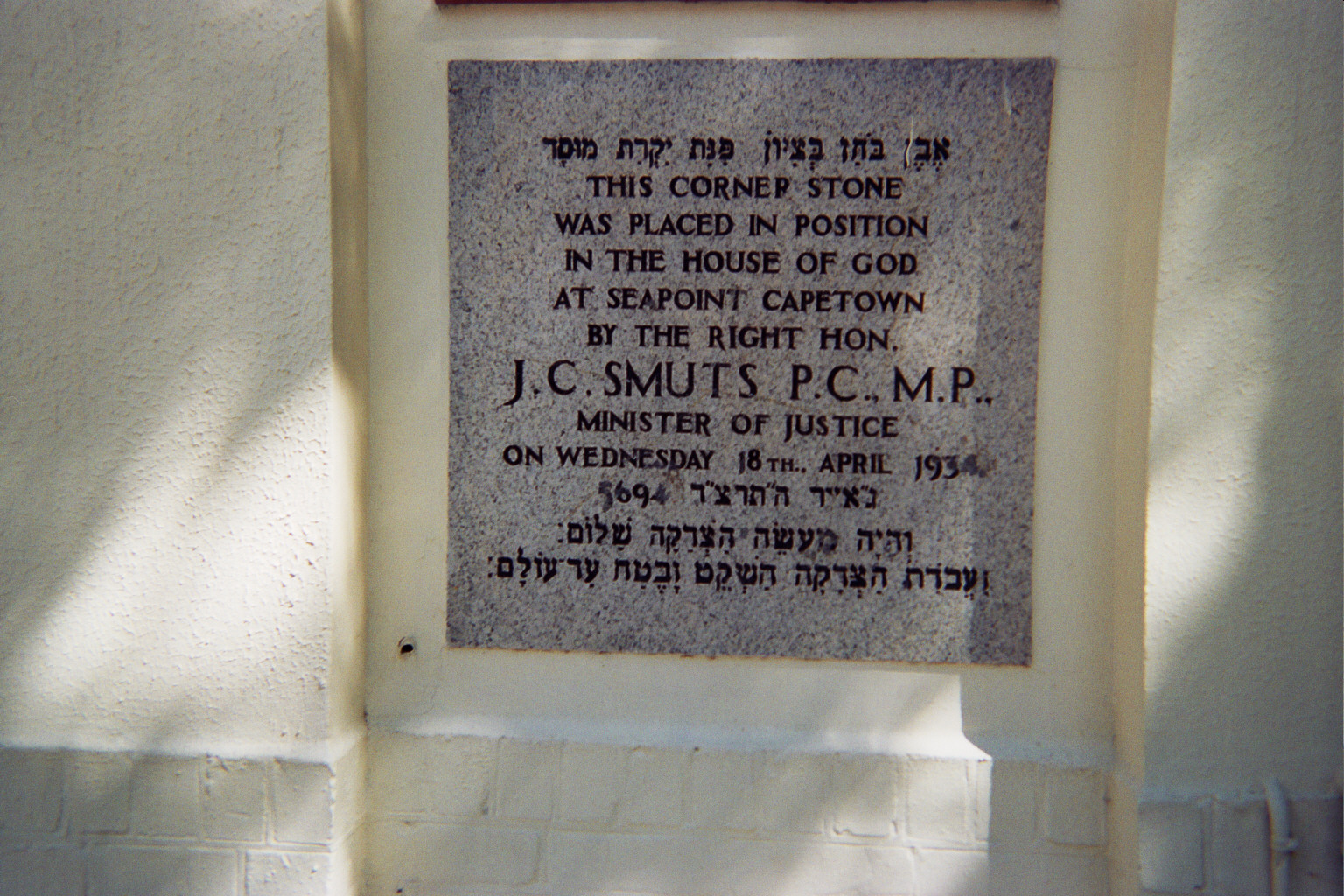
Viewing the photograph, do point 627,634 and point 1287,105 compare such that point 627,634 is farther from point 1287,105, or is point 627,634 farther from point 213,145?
point 1287,105

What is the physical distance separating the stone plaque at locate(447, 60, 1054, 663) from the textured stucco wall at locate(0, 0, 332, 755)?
376mm

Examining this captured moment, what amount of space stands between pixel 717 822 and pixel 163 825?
134 centimetres

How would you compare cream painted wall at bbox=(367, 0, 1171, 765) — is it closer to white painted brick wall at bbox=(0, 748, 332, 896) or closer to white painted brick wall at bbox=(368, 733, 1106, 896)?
white painted brick wall at bbox=(368, 733, 1106, 896)

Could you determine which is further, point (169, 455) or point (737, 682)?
point (737, 682)

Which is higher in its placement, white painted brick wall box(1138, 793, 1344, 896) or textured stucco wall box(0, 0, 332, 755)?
textured stucco wall box(0, 0, 332, 755)

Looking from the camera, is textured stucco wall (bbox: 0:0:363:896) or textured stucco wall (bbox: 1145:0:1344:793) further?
textured stucco wall (bbox: 0:0:363:896)

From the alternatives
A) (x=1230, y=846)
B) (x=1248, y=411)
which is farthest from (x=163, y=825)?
(x=1248, y=411)

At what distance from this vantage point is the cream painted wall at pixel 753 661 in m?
1.86

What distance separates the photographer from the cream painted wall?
1.86 m

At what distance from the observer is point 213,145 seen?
1779 mm

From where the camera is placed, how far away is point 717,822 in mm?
1880

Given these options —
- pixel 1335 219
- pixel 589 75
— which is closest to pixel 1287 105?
pixel 1335 219

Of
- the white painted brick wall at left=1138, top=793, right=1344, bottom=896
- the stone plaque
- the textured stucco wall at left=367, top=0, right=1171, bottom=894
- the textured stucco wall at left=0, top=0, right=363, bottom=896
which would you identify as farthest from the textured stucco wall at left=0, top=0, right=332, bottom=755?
the white painted brick wall at left=1138, top=793, right=1344, bottom=896

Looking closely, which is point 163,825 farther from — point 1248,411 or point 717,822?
point 1248,411
